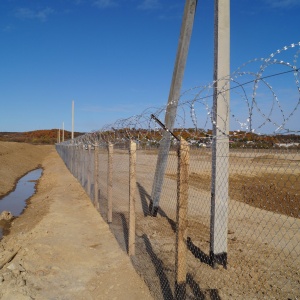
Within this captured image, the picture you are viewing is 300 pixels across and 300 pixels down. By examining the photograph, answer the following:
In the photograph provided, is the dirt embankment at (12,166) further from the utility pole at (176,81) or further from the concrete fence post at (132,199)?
the concrete fence post at (132,199)

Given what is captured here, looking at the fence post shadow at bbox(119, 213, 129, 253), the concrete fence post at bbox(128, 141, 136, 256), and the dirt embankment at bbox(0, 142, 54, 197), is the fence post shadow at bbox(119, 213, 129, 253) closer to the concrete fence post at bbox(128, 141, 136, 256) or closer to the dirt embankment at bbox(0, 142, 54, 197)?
the concrete fence post at bbox(128, 141, 136, 256)

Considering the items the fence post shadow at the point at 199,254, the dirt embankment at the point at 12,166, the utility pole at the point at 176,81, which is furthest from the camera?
the dirt embankment at the point at 12,166

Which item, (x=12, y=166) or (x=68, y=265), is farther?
(x=12, y=166)

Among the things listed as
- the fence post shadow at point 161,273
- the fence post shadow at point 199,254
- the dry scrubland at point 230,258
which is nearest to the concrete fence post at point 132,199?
the dry scrubland at point 230,258

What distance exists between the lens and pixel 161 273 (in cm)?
488

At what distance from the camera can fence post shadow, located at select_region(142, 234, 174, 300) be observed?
4.23m

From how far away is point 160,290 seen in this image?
4.38m

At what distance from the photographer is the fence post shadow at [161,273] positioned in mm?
4235

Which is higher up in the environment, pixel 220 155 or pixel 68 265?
pixel 220 155

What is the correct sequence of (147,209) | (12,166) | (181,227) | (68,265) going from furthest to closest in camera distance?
(12,166) < (147,209) < (68,265) < (181,227)

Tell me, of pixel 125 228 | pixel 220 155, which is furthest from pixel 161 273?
pixel 125 228

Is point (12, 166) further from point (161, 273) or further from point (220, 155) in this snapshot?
point (220, 155)

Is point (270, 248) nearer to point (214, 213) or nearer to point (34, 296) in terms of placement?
point (214, 213)

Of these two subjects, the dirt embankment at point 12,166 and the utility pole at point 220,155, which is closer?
the utility pole at point 220,155
